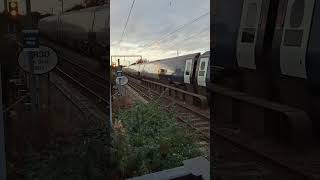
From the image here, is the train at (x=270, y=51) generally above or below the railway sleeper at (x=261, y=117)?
above

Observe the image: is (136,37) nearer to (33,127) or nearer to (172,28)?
(172,28)

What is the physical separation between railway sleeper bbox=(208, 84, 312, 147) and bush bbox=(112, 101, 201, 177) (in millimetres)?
449

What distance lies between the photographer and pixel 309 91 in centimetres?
266

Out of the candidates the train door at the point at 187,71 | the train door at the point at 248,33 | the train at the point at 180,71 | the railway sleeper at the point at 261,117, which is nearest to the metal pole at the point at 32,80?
the train at the point at 180,71

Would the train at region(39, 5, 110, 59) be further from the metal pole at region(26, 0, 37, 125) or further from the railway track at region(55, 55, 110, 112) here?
the metal pole at region(26, 0, 37, 125)

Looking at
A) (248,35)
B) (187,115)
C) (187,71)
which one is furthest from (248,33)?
(187,115)

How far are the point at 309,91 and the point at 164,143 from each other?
1300mm

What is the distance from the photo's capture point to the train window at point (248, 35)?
9.85 ft

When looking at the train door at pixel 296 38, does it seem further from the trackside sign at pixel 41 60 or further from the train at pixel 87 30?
the trackside sign at pixel 41 60

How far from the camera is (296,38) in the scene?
280 centimetres

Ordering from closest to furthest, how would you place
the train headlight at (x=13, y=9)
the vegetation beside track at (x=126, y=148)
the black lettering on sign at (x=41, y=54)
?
the train headlight at (x=13, y=9) → the black lettering on sign at (x=41, y=54) → the vegetation beside track at (x=126, y=148)

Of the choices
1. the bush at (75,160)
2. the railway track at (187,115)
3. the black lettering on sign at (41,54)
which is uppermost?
the black lettering on sign at (41,54)

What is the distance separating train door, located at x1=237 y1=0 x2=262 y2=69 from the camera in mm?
2984

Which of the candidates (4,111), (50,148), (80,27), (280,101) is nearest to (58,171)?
(50,148)
